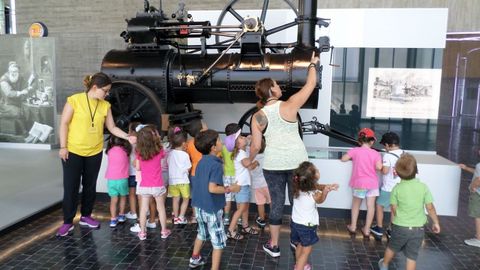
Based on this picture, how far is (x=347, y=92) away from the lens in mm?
6000

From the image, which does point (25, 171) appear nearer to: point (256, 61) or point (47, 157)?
point (47, 157)

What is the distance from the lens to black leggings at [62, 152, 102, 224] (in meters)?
3.98

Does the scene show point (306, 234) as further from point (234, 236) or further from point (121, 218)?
point (121, 218)

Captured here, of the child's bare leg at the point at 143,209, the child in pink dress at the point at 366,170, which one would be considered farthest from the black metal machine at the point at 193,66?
the child's bare leg at the point at 143,209

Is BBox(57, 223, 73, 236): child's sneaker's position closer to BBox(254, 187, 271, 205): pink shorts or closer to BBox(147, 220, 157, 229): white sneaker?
BBox(147, 220, 157, 229): white sneaker

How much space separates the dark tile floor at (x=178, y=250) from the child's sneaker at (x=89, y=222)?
74 millimetres

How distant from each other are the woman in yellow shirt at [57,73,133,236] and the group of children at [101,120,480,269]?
7.9 inches

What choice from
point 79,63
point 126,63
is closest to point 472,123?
point 79,63

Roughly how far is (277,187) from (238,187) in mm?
442

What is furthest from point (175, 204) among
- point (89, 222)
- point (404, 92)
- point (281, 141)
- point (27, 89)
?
point (27, 89)

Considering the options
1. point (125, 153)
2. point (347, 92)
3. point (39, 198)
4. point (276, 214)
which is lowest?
point (39, 198)

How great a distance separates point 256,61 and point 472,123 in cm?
1397

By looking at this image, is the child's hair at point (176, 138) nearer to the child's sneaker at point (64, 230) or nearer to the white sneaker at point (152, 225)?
the white sneaker at point (152, 225)

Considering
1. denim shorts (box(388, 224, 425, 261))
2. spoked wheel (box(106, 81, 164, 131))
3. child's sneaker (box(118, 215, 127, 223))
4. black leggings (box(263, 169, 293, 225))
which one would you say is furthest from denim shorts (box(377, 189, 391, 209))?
child's sneaker (box(118, 215, 127, 223))
